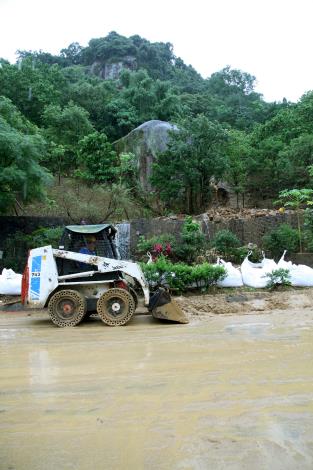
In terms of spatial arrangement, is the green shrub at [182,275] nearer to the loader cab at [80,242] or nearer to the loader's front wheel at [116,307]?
the loader cab at [80,242]

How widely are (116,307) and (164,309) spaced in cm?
93

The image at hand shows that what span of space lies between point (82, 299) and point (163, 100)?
87.4 feet

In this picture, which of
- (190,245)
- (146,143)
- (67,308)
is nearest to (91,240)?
(67,308)

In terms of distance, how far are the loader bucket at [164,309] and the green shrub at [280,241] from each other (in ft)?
23.7

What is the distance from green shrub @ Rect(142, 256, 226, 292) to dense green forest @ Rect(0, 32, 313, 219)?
595 cm

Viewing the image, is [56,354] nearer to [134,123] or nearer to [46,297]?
[46,297]

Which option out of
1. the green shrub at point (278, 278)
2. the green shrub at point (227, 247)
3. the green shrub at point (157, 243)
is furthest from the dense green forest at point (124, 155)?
the green shrub at point (278, 278)

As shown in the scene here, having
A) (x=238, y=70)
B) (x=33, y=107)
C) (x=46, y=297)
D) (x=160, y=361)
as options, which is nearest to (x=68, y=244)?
(x=46, y=297)

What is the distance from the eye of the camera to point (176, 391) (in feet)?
15.0

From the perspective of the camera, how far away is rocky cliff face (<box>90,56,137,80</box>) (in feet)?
194

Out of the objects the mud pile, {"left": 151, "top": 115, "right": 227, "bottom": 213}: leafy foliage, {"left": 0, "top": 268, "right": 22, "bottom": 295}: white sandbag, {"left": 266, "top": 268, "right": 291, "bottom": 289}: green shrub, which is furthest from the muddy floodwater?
{"left": 151, "top": 115, "right": 227, "bottom": 213}: leafy foliage

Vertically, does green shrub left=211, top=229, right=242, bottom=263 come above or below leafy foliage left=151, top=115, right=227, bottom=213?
below

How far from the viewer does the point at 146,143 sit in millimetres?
28359

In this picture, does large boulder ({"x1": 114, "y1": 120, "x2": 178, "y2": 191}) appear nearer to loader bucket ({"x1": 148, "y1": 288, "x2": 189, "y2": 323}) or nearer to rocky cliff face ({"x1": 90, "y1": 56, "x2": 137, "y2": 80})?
loader bucket ({"x1": 148, "y1": 288, "x2": 189, "y2": 323})
